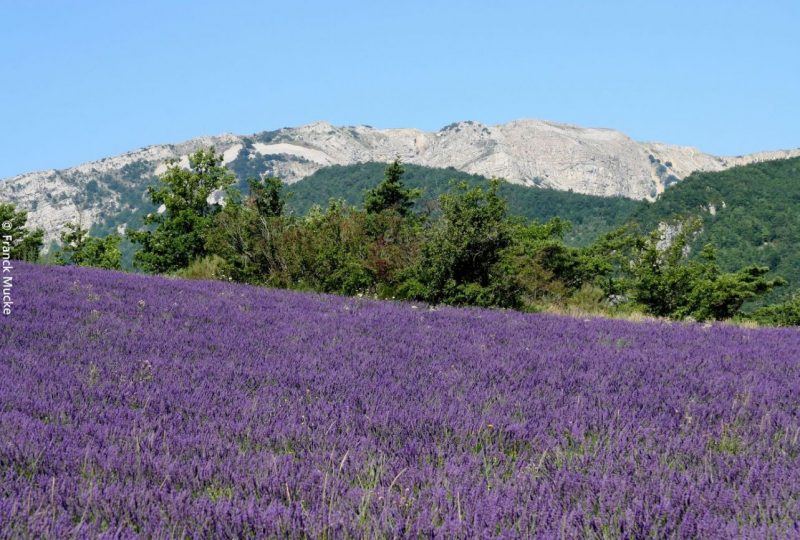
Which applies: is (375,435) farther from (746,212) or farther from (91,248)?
(746,212)

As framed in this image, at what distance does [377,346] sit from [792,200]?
12361 centimetres

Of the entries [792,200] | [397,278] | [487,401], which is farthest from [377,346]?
[792,200]

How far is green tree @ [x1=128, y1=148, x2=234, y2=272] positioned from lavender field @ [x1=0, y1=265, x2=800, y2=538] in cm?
2818

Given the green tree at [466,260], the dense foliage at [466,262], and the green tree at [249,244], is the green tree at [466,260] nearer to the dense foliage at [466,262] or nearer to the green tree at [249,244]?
the dense foliage at [466,262]

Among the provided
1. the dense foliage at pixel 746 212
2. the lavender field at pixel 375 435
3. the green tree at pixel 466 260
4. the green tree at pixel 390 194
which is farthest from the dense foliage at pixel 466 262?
the dense foliage at pixel 746 212

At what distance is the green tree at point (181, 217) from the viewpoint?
35844 millimetres

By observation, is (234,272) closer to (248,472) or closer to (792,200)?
(248,472)

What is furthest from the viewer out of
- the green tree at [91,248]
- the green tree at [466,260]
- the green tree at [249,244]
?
the green tree at [91,248]

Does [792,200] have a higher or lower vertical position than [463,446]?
higher

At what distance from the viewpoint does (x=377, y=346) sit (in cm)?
723

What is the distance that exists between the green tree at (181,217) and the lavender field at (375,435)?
28180 millimetres

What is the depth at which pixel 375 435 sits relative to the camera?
396 centimetres

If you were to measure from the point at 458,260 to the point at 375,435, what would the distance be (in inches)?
488

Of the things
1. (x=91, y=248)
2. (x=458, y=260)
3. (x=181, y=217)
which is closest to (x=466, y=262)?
(x=458, y=260)
